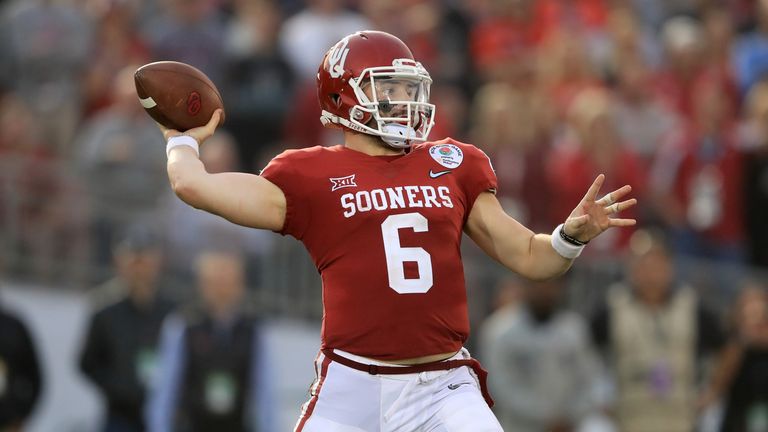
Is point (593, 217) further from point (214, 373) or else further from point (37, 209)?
point (37, 209)

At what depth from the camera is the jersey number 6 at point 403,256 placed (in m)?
6.19

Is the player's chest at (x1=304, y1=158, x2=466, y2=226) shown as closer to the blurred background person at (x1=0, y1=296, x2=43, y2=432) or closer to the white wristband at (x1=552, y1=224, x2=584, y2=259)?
the white wristband at (x1=552, y1=224, x2=584, y2=259)

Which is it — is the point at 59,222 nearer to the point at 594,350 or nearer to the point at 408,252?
the point at 594,350

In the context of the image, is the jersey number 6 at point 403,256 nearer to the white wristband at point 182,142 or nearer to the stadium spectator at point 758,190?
the white wristband at point 182,142

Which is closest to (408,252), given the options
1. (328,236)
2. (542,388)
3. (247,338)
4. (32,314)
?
(328,236)

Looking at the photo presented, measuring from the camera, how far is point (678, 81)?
14.5 meters

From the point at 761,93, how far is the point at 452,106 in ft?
8.02

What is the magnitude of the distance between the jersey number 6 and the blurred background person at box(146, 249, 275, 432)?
4.21 m

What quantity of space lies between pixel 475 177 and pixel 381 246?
506 millimetres

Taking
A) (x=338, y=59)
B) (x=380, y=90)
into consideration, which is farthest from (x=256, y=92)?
(x=380, y=90)

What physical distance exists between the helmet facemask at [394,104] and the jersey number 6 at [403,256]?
34 cm

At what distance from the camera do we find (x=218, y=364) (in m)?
10.4

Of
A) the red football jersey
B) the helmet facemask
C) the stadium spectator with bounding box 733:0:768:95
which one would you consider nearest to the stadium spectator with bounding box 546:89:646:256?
the stadium spectator with bounding box 733:0:768:95

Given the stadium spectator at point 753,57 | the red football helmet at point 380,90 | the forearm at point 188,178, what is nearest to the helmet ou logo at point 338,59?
the red football helmet at point 380,90
